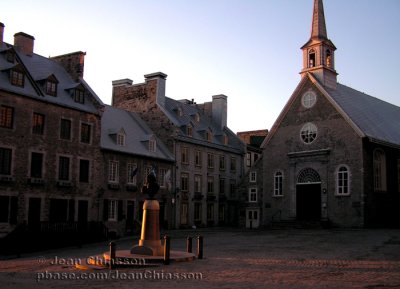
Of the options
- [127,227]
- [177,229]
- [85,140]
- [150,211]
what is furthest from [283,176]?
[150,211]

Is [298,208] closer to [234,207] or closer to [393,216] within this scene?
[393,216]

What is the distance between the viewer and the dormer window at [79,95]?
118ft

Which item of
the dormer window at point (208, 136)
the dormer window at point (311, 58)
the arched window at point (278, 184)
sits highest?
the dormer window at point (311, 58)

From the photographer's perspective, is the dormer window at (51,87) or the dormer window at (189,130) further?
the dormer window at (189,130)

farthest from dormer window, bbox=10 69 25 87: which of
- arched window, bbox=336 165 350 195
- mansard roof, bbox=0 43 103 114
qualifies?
arched window, bbox=336 165 350 195

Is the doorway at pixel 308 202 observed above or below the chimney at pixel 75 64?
below

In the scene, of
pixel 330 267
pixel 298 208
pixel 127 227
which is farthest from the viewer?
pixel 298 208

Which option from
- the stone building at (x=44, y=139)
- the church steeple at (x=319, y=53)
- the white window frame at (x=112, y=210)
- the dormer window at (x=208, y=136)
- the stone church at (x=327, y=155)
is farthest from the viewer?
the dormer window at (x=208, y=136)

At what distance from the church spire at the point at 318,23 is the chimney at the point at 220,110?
14.3 meters

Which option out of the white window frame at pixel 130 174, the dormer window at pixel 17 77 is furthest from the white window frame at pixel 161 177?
the dormer window at pixel 17 77

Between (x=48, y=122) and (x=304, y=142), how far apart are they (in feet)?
67.6

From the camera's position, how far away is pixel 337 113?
39.8 m

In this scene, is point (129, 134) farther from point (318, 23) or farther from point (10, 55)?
point (318, 23)

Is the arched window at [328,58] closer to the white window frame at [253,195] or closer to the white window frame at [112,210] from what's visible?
the white window frame at [253,195]
